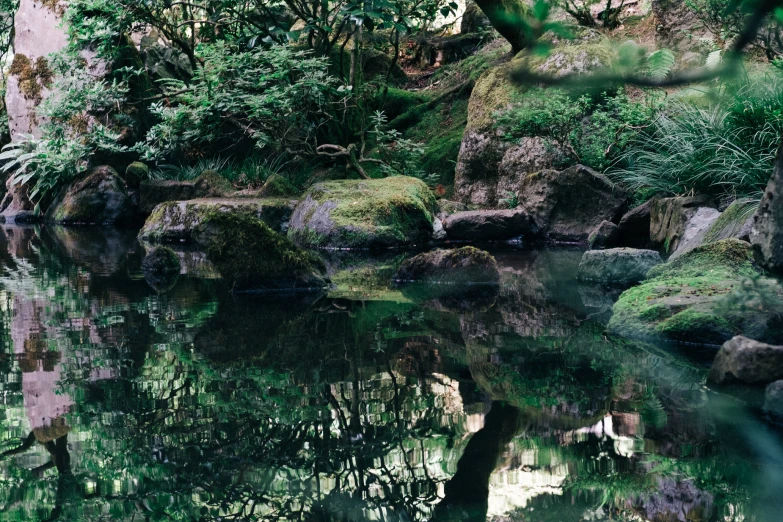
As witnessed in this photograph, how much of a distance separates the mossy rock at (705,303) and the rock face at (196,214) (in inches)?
251

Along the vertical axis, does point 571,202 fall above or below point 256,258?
above

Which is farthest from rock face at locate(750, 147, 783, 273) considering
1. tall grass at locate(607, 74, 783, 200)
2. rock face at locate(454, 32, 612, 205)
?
rock face at locate(454, 32, 612, 205)

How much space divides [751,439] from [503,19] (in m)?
2.12

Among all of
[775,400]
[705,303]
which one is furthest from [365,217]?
[775,400]

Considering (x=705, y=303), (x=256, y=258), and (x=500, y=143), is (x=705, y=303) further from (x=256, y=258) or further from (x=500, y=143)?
(x=500, y=143)

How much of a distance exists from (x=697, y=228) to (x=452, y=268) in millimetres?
2289

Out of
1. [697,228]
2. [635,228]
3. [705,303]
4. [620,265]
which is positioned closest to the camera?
[705,303]

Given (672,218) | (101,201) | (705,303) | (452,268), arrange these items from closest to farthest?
(705,303) < (452,268) < (672,218) < (101,201)

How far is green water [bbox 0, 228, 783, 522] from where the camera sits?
2.43 meters

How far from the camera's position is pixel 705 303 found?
14.3 ft

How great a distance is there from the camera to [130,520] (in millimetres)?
2314

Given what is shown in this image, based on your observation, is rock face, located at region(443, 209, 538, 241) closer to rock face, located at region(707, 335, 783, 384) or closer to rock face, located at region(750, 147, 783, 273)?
rock face, located at region(750, 147, 783, 273)

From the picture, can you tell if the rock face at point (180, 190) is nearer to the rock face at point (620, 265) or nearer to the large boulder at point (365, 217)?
the large boulder at point (365, 217)

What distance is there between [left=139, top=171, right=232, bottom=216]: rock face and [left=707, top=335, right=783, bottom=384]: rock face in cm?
986
